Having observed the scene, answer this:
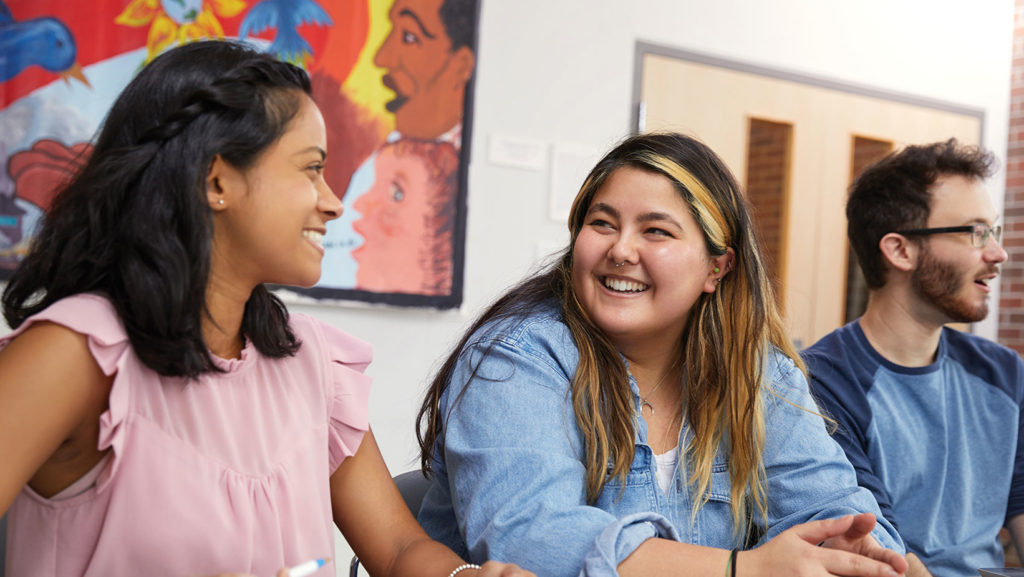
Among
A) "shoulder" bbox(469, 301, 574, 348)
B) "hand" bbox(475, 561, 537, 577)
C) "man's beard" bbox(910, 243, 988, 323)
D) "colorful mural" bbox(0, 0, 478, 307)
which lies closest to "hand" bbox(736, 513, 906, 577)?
"hand" bbox(475, 561, 537, 577)

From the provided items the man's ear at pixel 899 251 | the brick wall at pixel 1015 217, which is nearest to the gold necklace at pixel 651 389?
the man's ear at pixel 899 251

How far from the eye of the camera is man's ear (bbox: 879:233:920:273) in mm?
2170

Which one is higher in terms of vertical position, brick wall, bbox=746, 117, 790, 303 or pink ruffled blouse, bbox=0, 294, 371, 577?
brick wall, bbox=746, 117, 790, 303

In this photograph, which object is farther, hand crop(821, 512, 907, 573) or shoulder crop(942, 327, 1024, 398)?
shoulder crop(942, 327, 1024, 398)

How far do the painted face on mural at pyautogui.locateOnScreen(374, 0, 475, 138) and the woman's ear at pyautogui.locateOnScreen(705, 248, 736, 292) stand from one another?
1.95 metres

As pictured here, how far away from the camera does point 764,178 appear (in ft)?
14.0

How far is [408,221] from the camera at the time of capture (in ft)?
11.1

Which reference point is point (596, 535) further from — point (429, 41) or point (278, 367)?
point (429, 41)

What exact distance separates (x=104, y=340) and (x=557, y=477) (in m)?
0.59

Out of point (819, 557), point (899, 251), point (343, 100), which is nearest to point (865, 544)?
point (819, 557)

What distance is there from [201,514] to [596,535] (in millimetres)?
483

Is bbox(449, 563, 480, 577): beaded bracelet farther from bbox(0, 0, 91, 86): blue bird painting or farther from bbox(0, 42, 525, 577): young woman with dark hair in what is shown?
bbox(0, 0, 91, 86): blue bird painting

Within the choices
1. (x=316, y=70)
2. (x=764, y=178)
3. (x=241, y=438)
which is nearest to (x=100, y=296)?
(x=241, y=438)

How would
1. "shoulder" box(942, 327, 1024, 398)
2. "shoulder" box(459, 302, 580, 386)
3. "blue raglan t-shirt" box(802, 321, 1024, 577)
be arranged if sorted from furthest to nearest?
"shoulder" box(942, 327, 1024, 398), "blue raglan t-shirt" box(802, 321, 1024, 577), "shoulder" box(459, 302, 580, 386)
